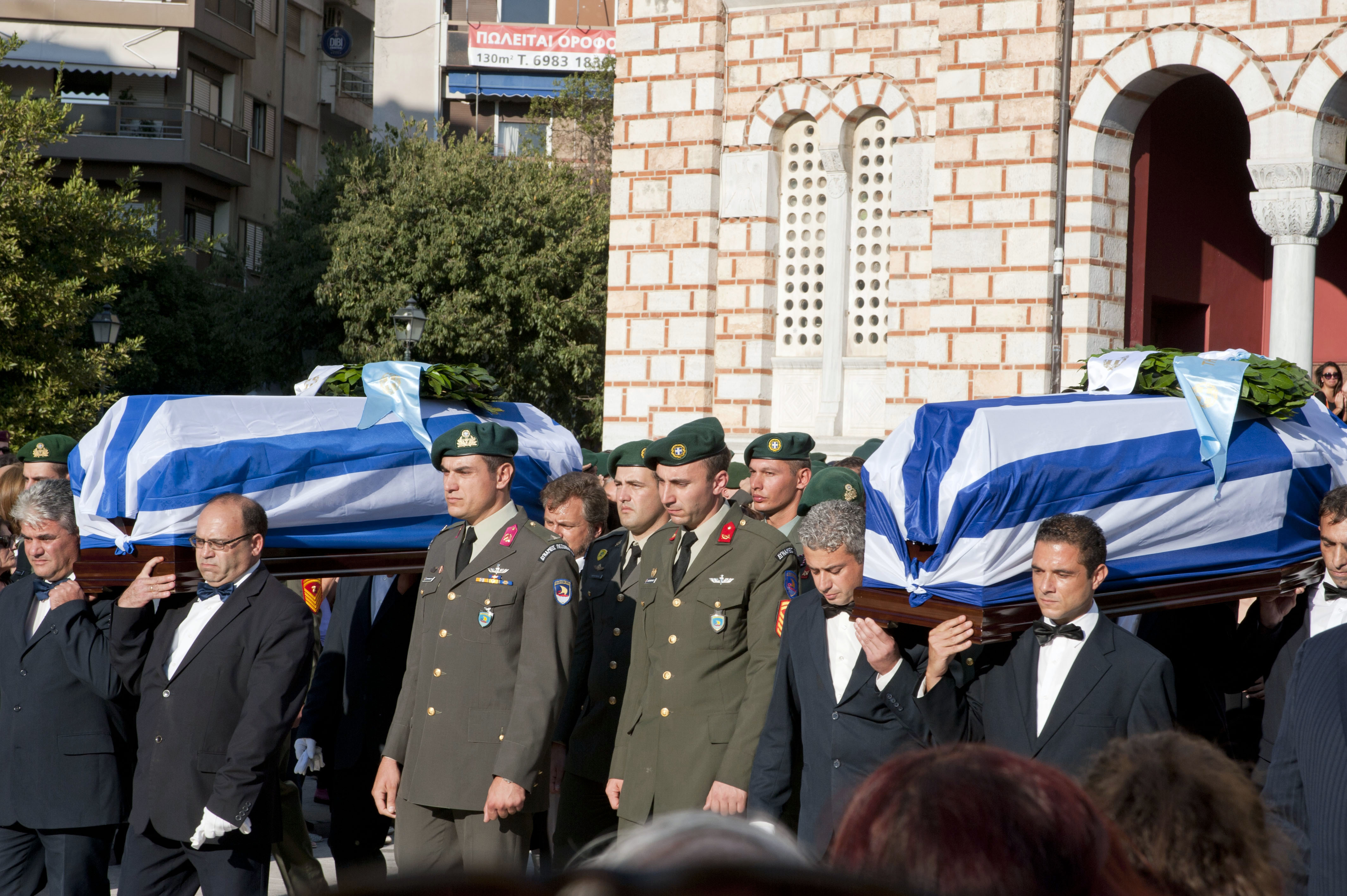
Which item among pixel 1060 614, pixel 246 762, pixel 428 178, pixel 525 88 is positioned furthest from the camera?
pixel 525 88

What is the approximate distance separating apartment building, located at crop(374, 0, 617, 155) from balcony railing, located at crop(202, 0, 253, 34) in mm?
7260

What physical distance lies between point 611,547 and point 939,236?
5575 mm

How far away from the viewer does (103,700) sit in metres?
5.45

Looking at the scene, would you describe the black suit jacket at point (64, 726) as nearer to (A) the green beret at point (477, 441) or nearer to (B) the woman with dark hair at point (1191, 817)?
(A) the green beret at point (477, 441)

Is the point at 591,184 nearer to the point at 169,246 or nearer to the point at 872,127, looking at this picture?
the point at 169,246

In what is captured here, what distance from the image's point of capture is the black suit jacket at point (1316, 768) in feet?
10.7

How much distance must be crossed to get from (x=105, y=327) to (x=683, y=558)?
1586cm

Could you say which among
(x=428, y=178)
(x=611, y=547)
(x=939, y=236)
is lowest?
(x=611, y=547)

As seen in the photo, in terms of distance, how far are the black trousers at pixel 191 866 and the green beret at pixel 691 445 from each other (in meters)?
2.03

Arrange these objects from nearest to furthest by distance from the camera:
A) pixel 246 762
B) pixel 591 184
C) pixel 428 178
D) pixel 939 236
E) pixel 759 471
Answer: pixel 246 762
pixel 759 471
pixel 939 236
pixel 428 178
pixel 591 184

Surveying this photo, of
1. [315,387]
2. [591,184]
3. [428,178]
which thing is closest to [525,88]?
[591,184]

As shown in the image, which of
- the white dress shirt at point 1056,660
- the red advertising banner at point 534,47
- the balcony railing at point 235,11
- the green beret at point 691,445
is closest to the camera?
the white dress shirt at point 1056,660

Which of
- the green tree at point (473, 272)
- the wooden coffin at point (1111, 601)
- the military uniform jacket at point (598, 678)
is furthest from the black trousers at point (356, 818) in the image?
the green tree at point (473, 272)

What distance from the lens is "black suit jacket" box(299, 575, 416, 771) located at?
6.46m
